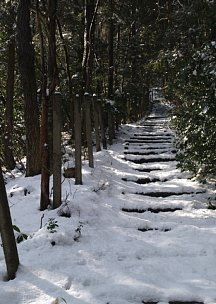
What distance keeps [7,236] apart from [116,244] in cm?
145

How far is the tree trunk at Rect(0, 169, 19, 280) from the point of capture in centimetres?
289

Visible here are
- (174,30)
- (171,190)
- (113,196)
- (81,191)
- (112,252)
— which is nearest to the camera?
(112,252)

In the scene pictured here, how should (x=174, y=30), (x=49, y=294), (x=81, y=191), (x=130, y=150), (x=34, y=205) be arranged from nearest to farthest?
(x=49, y=294), (x=34, y=205), (x=81, y=191), (x=130, y=150), (x=174, y=30)

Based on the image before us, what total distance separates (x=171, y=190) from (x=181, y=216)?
1.21 m

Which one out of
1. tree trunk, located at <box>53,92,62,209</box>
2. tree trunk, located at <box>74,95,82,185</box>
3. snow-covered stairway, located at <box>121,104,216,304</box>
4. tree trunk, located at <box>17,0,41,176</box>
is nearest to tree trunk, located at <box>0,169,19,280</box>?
snow-covered stairway, located at <box>121,104,216,304</box>

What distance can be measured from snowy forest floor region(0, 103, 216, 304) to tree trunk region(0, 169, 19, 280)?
10cm

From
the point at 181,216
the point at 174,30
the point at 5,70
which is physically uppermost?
the point at 174,30

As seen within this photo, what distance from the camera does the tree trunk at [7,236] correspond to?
2.89 m

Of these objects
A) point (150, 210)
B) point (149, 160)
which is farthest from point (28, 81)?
point (149, 160)

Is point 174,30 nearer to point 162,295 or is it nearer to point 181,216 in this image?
point 181,216

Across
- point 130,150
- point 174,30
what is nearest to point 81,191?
point 130,150

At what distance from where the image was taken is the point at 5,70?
33.5 feet

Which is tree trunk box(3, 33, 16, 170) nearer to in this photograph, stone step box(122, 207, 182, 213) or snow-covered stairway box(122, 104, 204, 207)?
snow-covered stairway box(122, 104, 204, 207)

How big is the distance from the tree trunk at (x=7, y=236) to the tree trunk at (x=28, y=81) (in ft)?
13.0
